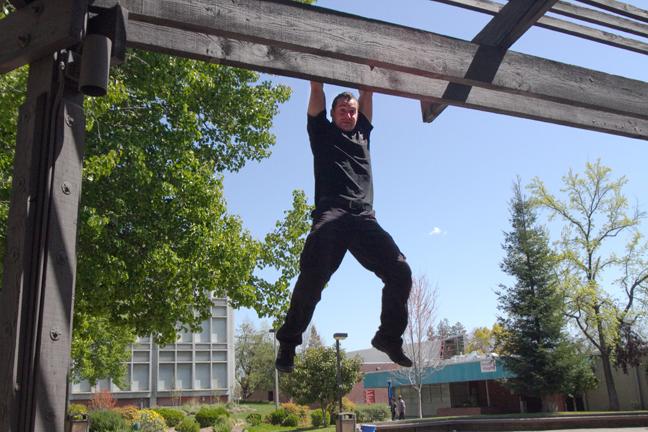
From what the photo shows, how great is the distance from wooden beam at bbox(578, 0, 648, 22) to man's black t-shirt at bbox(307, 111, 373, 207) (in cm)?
216

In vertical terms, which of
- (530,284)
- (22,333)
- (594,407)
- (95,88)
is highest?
(530,284)

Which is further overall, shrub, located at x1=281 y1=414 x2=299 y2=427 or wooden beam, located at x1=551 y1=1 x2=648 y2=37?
shrub, located at x1=281 y1=414 x2=299 y2=427

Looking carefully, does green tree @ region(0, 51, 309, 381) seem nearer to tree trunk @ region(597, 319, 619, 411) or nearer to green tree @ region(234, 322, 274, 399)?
tree trunk @ region(597, 319, 619, 411)

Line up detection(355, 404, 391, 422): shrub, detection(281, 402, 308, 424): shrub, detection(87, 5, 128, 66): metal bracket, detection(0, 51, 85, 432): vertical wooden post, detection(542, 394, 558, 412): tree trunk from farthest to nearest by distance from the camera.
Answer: detection(355, 404, 391, 422): shrub < detection(542, 394, 558, 412): tree trunk < detection(281, 402, 308, 424): shrub < detection(87, 5, 128, 66): metal bracket < detection(0, 51, 85, 432): vertical wooden post

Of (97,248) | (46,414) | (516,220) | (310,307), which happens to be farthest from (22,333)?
(516,220)

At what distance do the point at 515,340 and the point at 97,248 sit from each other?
23.5m

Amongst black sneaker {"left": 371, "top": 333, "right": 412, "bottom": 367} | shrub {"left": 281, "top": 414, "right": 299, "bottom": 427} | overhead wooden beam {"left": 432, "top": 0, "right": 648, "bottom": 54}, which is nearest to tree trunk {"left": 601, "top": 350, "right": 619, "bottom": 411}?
shrub {"left": 281, "top": 414, "right": 299, "bottom": 427}

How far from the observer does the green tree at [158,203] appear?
1088cm

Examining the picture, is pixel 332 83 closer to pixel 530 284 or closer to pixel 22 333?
pixel 22 333

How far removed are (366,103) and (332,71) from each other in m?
0.33

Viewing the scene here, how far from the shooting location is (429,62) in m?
4.03

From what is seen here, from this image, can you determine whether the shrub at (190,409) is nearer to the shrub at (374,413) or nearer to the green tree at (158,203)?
the shrub at (374,413)

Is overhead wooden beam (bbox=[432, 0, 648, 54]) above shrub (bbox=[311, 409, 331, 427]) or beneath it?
above

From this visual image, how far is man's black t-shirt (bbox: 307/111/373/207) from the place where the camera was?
12.0 ft
